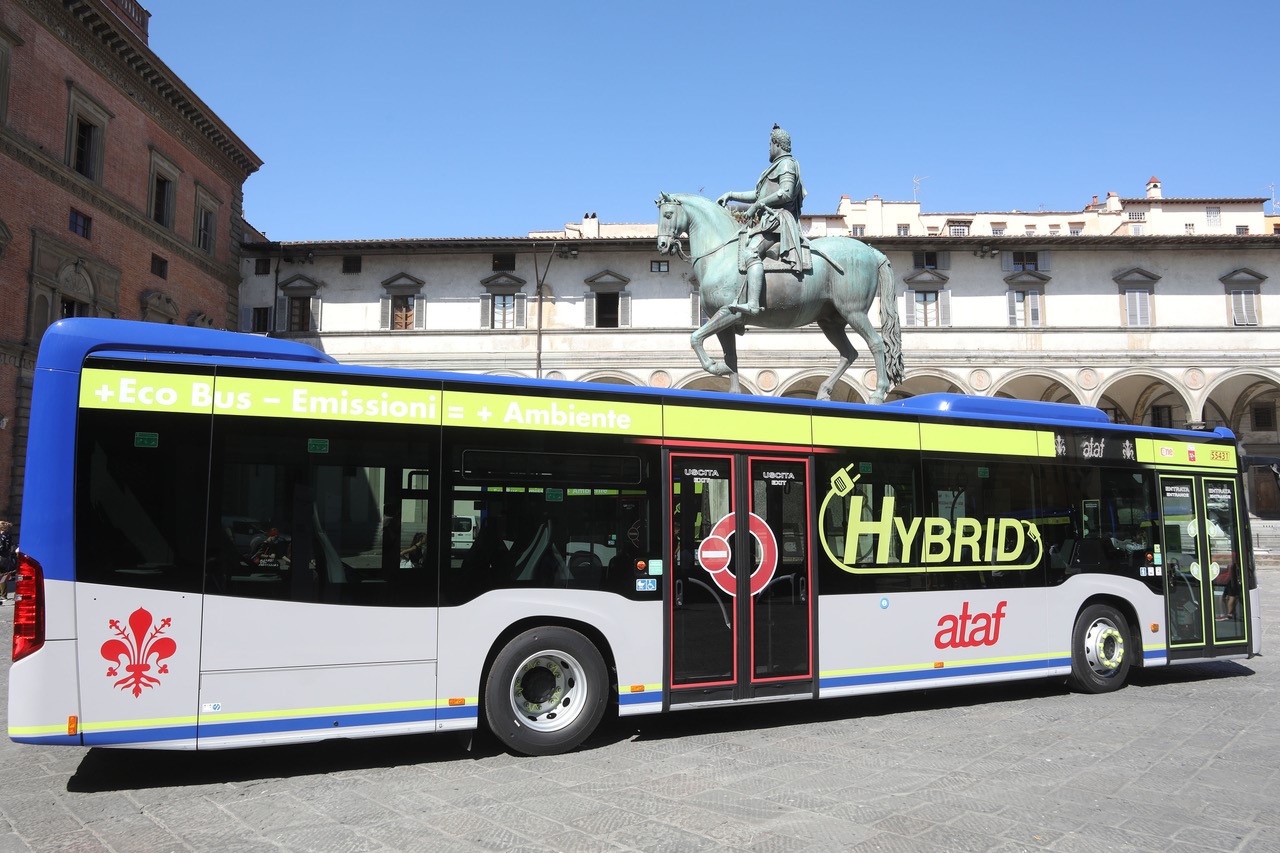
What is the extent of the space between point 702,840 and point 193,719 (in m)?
2.77

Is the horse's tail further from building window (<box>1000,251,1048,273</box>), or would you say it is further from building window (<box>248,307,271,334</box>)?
building window (<box>248,307,271,334</box>)

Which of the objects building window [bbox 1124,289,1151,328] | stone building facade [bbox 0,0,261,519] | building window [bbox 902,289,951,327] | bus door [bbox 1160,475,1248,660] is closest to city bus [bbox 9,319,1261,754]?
bus door [bbox 1160,475,1248,660]

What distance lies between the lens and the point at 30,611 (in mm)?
4414

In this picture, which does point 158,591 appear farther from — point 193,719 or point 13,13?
point 13,13

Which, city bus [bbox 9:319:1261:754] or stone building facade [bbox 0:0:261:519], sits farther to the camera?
stone building facade [bbox 0:0:261:519]

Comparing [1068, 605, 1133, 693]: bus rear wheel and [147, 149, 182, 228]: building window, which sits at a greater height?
[147, 149, 182, 228]: building window

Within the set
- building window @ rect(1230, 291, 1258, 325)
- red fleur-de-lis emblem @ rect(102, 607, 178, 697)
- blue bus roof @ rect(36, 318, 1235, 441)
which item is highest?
building window @ rect(1230, 291, 1258, 325)

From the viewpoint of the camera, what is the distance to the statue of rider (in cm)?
925

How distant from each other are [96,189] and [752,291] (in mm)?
22476

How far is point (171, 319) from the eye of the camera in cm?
2767

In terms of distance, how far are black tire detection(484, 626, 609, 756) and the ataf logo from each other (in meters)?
2.87

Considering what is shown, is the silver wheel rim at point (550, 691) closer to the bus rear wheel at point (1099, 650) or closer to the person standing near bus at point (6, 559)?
the bus rear wheel at point (1099, 650)

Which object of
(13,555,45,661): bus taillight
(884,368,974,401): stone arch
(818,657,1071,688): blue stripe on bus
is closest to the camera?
(13,555,45,661): bus taillight

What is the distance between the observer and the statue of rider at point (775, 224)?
9.25m
